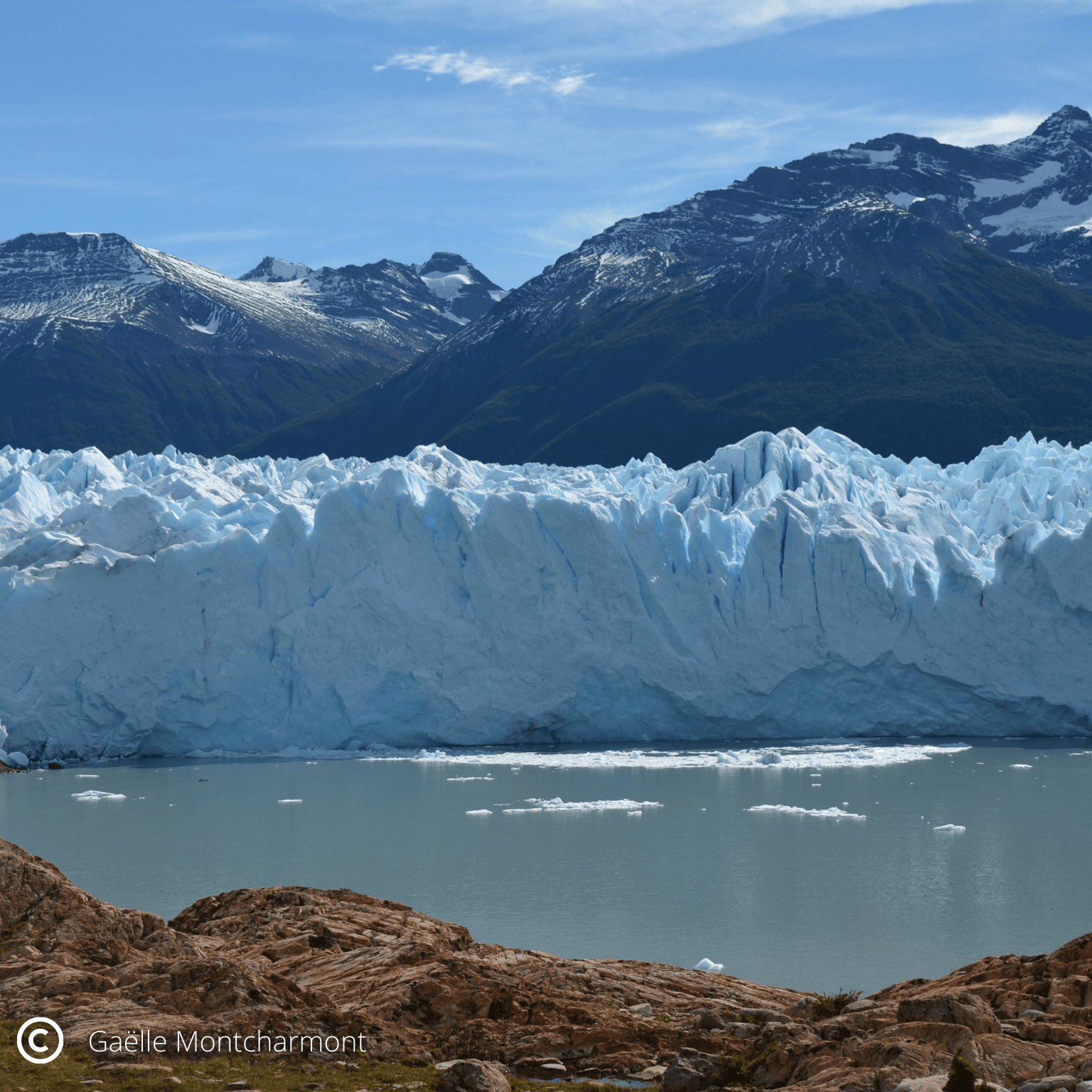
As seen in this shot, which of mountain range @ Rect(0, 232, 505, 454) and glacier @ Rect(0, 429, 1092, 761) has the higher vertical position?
mountain range @ Rect(0, 232, 505, 454)

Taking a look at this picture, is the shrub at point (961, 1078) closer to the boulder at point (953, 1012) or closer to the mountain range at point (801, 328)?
the boulder at point (953, 1012)

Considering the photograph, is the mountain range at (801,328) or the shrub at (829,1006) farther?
the mountain range at (801,328)

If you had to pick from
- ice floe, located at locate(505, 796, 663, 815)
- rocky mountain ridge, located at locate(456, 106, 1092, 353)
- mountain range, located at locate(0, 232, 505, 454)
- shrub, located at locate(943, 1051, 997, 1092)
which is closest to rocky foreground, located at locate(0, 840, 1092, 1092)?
shrub, located at locate(943, 1051, 997, 1092)

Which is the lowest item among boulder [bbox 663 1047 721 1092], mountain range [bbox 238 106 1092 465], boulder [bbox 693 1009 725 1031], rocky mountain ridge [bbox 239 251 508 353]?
boulder [bbox 693 1009 725 1031]

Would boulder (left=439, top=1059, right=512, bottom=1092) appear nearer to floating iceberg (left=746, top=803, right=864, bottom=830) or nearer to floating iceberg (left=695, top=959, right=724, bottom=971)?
floating iceberg (left=695, top=959, right=724, bottom=971)

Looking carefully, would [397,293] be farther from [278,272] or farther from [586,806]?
[586,806]

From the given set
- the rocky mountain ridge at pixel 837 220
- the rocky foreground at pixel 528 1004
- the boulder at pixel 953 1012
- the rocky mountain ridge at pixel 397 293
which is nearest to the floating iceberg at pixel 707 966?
the rocky foreground at pixel 528 1004

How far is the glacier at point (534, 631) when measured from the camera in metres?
21.4

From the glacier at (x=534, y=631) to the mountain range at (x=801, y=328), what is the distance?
37.3m

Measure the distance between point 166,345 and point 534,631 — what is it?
297ft

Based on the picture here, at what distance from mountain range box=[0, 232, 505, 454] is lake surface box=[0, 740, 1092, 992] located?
70918 millimetres

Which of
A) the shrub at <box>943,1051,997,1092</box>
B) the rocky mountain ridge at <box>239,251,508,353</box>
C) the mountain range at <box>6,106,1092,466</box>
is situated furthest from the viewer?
the rocky mountain ridge at <box>239,251,508,353</box>

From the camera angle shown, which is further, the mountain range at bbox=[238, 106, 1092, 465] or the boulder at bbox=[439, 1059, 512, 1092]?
the mountain range at bbox=[238, 106, 1092, 465]

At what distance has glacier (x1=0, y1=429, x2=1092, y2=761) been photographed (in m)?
21.4
